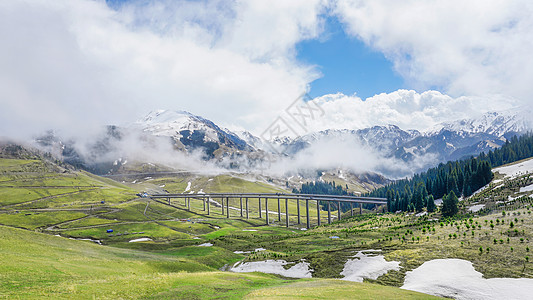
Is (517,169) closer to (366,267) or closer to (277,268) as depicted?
(366,267)

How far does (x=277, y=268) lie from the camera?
56.8 meters

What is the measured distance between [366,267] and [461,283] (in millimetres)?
14394

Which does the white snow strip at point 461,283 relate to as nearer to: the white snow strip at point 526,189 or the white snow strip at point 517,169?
the white snow strip at point 526,189

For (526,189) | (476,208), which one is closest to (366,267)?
(476,208)

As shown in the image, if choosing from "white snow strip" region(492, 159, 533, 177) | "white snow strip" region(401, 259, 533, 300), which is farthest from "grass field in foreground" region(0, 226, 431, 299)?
"white snow strip" region(492, 159, 533, 177)

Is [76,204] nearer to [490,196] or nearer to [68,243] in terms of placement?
[68,243]

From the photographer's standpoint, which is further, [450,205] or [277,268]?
[450,205]

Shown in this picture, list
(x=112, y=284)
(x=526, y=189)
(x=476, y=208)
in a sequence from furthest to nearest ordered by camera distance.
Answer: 1. (x=526, y=189)
2. (x=476, y=208)
3. (x=112, y=284)

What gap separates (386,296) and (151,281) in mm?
26537

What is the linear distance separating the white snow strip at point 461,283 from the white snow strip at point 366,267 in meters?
3.84

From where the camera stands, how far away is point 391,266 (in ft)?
154

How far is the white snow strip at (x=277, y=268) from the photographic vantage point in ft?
175

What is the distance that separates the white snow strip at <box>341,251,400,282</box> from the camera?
45.8 metres

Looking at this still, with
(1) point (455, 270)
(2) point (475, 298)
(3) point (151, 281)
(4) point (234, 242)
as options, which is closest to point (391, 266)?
(1) point (455, 270)
